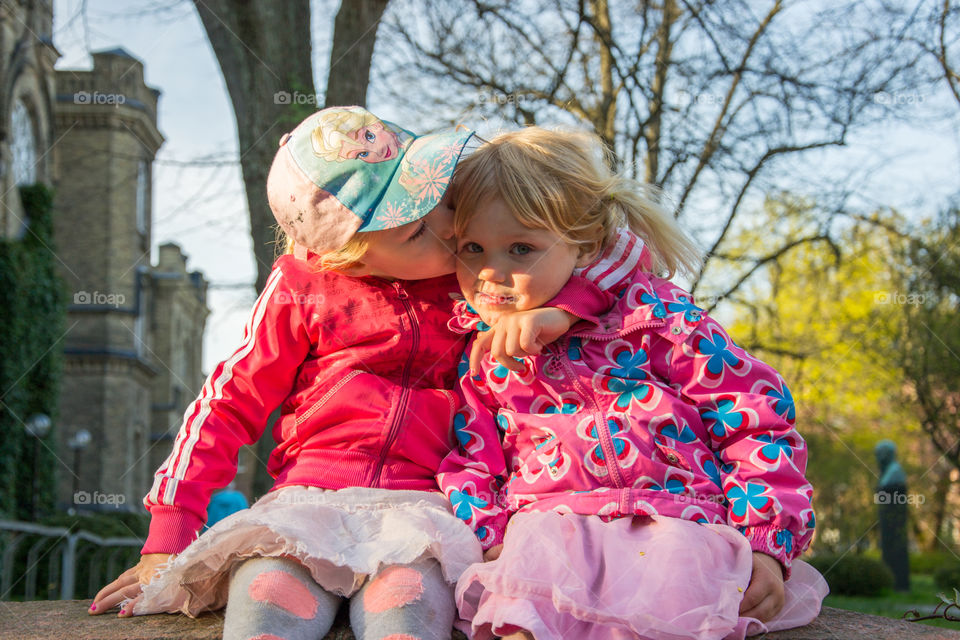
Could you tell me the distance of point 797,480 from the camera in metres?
1.96

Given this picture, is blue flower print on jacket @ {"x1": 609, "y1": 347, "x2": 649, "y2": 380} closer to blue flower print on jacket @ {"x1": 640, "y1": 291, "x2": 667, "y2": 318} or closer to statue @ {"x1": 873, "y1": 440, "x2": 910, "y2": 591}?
blue flower print on jacket @ {"x1": 640, "y1": 291, "x2": 667, "y2": 318}

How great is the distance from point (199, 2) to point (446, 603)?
3961mm

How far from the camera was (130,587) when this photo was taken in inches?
87.5

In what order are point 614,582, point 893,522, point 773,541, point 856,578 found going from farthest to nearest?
point 893,522, point 856,578, point 773,541, point 614,582

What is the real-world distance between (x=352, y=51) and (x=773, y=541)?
3.65m

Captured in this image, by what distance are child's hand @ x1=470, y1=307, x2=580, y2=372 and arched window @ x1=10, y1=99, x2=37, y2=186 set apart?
1724cm

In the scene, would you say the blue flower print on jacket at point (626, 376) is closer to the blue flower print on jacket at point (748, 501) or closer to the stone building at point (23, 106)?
the blue flower print on jacket at point (748, 501)

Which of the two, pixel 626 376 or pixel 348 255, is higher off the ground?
pixel 348 255

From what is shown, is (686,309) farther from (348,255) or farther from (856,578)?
(856,578)

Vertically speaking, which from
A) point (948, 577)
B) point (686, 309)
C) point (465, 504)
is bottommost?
point (948, 577)

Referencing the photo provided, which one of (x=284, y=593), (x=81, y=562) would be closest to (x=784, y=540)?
(x=284, y=593)

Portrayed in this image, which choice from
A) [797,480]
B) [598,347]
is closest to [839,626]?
[797,480]

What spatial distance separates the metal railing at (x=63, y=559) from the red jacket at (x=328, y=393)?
6546mm

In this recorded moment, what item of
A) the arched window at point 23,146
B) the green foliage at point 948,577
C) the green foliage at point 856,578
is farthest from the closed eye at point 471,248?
the arched window at point 23,146
